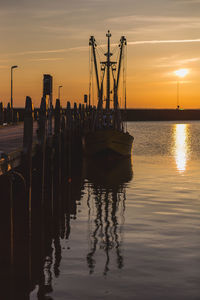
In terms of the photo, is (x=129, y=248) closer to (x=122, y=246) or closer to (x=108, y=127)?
(x=122, y=246)

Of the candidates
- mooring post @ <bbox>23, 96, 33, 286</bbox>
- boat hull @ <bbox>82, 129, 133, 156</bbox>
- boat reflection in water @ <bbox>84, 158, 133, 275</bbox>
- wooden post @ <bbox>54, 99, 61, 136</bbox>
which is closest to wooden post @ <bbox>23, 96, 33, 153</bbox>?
mooring post @ <bbox>23, 96, 33, 286</bbox>

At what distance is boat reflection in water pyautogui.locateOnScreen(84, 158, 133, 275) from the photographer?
61.5 ft

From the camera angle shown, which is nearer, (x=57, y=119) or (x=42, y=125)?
(x=42, y=125)

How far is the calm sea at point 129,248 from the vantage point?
1531 cm

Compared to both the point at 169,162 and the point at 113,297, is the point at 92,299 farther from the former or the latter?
the point at 169,162

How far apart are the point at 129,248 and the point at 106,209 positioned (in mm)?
9062

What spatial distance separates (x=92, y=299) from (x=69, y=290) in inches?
34.9

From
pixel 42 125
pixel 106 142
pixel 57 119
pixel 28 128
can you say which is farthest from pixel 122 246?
pixel 106 142

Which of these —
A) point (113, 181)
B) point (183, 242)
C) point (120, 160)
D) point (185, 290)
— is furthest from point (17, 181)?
point (120, 160)

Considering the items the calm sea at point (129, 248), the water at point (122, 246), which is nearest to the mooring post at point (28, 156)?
the water at point (122, 246)

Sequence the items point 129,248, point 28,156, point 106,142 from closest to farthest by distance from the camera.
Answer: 1. point 129,248
2. point 28,156
3. point 106,142

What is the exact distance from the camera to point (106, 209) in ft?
93.8

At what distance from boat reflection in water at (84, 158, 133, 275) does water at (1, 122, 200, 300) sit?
0.03 metres

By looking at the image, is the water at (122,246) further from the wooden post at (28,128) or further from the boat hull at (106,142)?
the boat hull at (106,142)
